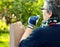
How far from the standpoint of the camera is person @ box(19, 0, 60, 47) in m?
1.11

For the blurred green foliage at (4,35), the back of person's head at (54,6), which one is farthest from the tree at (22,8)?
the back of person's head at (54,6)

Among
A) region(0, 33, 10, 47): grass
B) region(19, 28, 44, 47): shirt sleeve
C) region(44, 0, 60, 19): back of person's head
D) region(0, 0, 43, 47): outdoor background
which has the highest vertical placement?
region(44, 0, 60, 19): back of person's head

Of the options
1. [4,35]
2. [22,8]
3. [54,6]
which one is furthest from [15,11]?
[54,6]

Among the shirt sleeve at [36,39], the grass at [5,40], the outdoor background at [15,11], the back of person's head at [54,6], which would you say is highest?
the back of person's head at [54,6]

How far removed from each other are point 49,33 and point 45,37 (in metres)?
0.03

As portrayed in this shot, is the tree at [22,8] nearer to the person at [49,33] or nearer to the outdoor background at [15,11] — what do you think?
the outdoor background at [15,11]

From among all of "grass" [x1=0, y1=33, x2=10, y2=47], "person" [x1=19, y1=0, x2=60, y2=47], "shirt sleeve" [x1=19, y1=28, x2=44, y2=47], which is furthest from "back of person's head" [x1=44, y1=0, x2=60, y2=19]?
"grass" [x1=0, y1=33, x2=10, y2=47]

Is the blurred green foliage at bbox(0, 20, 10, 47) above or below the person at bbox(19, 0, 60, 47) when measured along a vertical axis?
below

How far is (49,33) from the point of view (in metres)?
1.12

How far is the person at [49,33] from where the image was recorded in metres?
1.11

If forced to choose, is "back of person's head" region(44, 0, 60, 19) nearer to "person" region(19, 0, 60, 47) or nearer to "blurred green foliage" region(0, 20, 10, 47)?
"person" region(19, 0, 60, 47)

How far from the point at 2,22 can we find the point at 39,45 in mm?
1729

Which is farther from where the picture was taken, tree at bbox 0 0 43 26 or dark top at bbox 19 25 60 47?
tree at bbox 0 0 43 26

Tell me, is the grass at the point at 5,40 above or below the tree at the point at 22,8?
below
